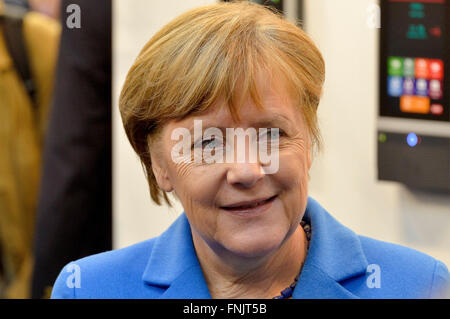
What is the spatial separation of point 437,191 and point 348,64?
0.31 m

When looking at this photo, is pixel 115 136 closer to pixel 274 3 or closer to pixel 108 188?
pixel 108 188

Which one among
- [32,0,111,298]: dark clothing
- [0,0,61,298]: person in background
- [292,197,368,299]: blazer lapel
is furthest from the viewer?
[0,0,61,298]: person in background

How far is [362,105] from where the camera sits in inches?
74.3

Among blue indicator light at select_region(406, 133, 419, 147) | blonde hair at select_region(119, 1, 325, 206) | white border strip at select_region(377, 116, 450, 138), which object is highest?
blonde hair at select_region(119, 1, 325, 206)

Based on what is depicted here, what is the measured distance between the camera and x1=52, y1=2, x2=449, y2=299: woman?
1.22 metres

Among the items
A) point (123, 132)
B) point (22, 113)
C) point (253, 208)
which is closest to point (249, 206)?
point (253, 208)

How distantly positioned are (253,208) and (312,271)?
15 cm

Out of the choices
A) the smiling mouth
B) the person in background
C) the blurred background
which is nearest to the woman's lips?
the smiling mouth

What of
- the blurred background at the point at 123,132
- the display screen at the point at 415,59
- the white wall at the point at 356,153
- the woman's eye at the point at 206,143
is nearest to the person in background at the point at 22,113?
the blurred background at the point at 123,132

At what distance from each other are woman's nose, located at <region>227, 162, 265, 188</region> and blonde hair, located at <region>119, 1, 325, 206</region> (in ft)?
0.22

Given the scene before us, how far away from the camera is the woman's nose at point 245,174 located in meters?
1.21

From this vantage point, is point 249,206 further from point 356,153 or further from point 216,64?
point 356,153

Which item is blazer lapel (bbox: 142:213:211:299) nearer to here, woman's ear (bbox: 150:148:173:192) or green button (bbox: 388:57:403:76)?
woman's ear (bbox: 150:148:173:192)

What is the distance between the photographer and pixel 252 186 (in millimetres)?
1229
